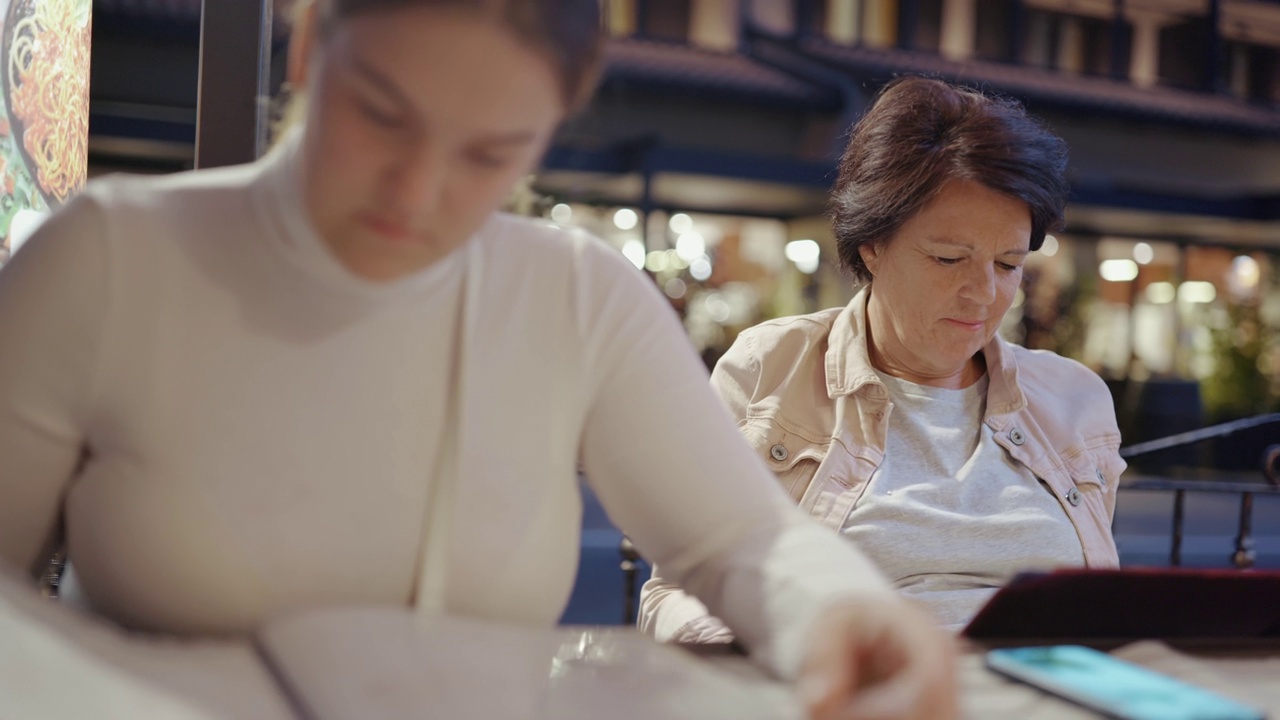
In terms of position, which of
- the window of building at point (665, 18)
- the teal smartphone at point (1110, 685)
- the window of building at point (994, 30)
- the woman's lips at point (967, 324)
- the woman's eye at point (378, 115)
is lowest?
the teal smartphone at point (1110, 685)

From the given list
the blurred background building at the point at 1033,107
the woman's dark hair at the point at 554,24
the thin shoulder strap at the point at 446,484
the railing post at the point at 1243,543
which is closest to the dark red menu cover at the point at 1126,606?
the thin shoulder strap at the point at 446,484

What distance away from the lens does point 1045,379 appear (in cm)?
217

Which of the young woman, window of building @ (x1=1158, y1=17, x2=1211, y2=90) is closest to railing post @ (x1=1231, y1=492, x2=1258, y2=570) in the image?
the young woman

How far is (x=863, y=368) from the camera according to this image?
2.05 meters

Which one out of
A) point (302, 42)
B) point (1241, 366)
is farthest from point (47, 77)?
point (1241, 366)

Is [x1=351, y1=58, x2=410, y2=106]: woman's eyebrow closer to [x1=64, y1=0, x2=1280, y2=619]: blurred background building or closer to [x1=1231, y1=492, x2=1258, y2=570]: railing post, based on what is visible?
[x1=1231, y1=492, x2=1258, y2=570]: railing post

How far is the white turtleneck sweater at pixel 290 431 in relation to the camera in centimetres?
90

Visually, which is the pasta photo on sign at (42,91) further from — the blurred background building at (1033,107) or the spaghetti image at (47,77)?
the blurred background building at (1033,107)

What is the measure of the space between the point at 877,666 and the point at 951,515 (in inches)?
44.2

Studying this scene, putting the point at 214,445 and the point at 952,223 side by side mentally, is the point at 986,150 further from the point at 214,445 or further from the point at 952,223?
the point at 214,445

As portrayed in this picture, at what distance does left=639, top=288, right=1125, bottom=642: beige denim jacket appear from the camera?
1974 mm

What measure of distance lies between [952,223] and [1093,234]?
14.1 metres

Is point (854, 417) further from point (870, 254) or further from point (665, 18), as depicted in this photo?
point (665, 18)

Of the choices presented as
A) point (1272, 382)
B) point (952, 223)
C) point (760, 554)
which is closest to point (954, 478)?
point (952, 223)
